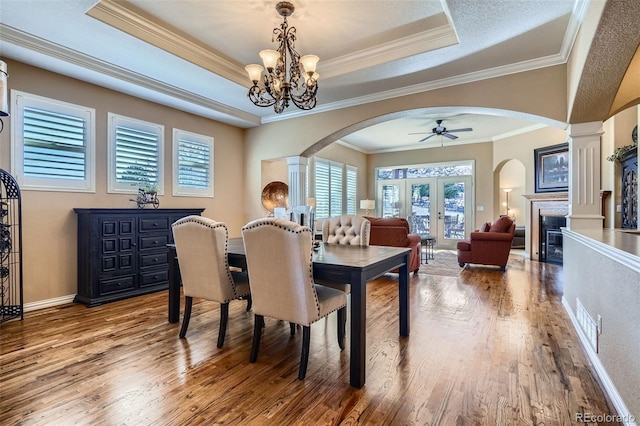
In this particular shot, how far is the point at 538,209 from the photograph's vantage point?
6.98 metres

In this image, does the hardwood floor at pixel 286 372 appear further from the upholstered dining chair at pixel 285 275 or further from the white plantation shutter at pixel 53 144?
the white plantation shutter at pixel 53 144

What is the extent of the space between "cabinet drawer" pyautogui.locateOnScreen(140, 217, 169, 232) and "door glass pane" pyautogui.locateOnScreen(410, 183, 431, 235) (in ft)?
23.6

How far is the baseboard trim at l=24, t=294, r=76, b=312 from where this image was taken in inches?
138

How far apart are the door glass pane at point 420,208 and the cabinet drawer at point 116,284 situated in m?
7.67

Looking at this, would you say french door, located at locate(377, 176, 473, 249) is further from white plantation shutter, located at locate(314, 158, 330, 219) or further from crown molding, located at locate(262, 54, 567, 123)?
crown molding, located at locate(262, 54, 567, 123)

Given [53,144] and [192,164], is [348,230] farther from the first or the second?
[53,144]

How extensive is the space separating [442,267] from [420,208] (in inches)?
148

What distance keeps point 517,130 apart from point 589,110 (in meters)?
4.76

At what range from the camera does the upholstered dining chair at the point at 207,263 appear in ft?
8.51

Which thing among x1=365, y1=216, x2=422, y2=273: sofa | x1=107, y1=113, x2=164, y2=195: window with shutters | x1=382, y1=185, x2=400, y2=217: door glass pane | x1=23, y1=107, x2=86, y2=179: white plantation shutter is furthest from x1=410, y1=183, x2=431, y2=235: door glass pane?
x1=23, y1=107, x2=86, y2=179: white plantation shutter

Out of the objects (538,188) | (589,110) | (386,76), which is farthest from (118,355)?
(538,188)

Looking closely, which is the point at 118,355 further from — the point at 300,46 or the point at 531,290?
the point at 531,290

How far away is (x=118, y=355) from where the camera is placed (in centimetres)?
246

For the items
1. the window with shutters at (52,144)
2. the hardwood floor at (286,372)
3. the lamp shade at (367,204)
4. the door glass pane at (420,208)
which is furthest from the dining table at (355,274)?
the door glass pane at (420,208)
